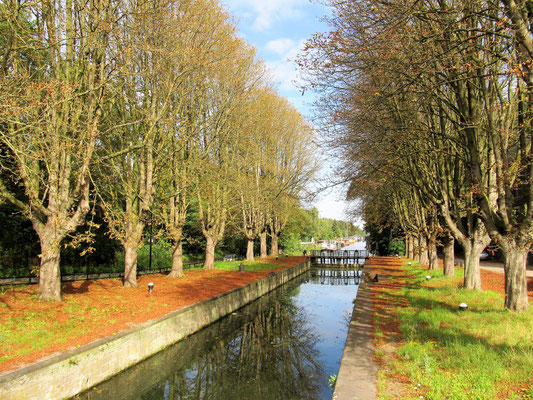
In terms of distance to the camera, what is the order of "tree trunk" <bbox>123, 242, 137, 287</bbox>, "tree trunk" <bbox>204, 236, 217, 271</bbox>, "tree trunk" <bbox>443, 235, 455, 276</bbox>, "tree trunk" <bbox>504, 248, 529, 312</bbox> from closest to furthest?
"tree trunk" <bbox>504, 248, 529, 312</bbox> → "tree trunk" <bbox>123, 242, 137, 287</bbox> → "tree trunk" <bbox>443, 235, 455, 276</bbox> → "tree trunk" <bbox>204, 236, 217, 271</bbox>

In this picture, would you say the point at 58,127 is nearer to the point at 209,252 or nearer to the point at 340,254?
the point at 209,252

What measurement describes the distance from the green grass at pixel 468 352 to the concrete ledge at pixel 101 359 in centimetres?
631

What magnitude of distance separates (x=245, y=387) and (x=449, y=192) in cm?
983

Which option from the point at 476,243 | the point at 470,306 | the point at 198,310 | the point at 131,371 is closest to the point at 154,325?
the point at 131,371

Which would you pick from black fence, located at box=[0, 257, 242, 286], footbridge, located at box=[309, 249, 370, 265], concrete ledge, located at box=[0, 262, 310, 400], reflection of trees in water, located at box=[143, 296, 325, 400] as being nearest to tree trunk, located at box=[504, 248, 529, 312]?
reflection of trees in water, located at box=[143, 296, 325, 400]

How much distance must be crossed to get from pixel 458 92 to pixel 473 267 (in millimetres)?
6649

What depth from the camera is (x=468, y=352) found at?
653 cm

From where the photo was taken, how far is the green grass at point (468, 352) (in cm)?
527

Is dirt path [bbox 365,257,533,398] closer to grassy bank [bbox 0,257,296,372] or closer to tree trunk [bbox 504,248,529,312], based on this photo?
tree trunk [bbox 504,248,529,312]

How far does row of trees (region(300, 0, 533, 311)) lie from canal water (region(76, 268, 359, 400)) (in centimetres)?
537

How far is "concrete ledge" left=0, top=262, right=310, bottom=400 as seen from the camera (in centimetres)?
656

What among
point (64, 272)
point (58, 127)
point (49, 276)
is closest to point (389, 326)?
point (49, 276)

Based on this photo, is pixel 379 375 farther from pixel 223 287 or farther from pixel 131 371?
pixel 223 287

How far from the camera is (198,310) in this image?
13133 millimetres
